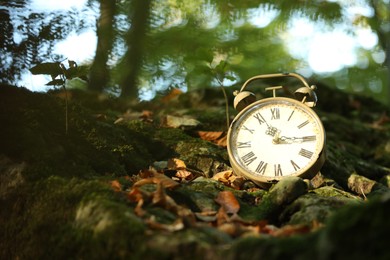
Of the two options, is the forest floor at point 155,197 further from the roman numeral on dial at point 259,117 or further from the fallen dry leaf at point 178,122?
the roman numeral on dial at point 259,117

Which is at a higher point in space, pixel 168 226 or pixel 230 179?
pixel 168 226

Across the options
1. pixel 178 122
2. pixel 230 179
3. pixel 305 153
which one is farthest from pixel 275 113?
pixel 178 122

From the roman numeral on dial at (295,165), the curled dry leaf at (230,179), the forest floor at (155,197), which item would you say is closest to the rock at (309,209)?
the forest floor at (155,197)

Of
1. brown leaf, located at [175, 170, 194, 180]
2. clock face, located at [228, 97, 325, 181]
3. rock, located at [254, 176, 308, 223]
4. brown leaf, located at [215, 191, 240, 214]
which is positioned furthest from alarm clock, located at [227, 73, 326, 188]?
brown leaf, located at [215, 191, 240, 214]

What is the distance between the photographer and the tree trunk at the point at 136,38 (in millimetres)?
5203

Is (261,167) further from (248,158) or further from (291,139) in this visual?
(291,139)

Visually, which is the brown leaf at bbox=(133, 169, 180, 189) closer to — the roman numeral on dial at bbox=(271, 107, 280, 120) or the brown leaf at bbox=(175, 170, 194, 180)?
the brown leaf at bbox=(175, 170, 194, 180)

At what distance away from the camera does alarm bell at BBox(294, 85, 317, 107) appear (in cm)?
340

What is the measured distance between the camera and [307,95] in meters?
3.41

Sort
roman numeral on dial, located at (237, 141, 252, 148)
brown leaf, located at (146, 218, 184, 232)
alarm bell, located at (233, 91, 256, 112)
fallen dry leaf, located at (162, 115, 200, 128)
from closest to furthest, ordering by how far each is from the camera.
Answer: brown leaf, located at (146, 218, 184, 232), roman numeral on dial, located at (237, 141, 252, 148), alarm bell, located at (233, 91, 256, 112), fallen dry leaf, located at (162, 115, 200, 128)

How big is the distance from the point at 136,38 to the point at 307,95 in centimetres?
252

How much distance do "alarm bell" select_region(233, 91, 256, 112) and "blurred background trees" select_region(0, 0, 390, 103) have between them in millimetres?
502

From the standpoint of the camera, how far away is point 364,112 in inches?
243

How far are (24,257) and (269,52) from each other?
5.93 m
